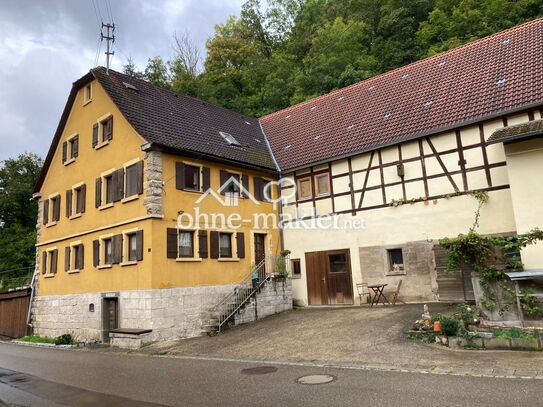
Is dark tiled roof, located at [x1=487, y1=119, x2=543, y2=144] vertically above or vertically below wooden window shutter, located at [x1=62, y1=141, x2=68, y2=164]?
below

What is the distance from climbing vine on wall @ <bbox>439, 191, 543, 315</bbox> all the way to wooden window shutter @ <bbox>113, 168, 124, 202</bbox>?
449 inches

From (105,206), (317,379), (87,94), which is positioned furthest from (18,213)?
(317,379)

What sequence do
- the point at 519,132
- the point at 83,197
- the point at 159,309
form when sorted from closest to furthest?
the point at 519,132 < the point at 159,309 < the point at 83,197

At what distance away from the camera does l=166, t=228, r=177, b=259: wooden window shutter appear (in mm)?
14828

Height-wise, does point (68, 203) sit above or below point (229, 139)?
below

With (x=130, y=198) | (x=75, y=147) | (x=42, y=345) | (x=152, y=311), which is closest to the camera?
(x=152, y=311)

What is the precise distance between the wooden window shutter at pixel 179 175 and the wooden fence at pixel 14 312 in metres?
10.9

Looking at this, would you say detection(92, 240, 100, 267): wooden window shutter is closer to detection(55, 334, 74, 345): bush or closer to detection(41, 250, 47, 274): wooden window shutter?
detection(55, 334, 74, 345): bush

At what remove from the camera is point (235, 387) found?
739 cm

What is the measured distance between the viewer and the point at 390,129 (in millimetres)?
17031

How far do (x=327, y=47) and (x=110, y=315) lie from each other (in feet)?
79.8

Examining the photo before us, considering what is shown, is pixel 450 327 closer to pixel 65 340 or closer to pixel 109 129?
pixel 65 340

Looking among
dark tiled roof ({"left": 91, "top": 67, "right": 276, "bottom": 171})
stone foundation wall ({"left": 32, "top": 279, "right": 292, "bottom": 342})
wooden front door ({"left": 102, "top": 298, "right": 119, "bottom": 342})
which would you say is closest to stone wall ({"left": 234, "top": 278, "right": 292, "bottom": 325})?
stone foundation wall ({"left": 32, "top": 279, "right": 292, "bottom": 342})

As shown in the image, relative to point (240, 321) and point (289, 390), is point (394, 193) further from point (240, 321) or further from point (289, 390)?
A: point (289, 390)
